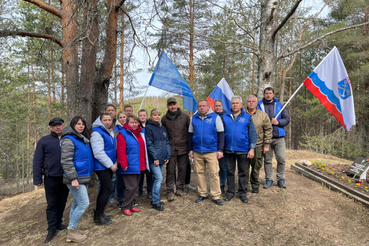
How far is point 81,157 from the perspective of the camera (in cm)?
307

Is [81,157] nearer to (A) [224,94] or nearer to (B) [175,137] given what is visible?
(B) [175,137]

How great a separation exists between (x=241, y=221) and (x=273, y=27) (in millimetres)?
4807

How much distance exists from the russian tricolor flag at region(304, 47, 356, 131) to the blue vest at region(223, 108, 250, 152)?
2051 millimetres

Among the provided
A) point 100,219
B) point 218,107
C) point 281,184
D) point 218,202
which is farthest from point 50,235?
point 281,184

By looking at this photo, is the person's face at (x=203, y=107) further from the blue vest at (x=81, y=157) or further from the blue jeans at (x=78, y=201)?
the blue jeans at (x=78, y=201)

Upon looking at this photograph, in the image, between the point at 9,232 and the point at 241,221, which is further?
the point at 9,232

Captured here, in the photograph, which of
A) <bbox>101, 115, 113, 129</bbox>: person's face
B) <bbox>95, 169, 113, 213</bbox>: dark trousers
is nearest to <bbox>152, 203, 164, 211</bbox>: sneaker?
<bbox>95, 169, 113, 213</bbox>: dark trousers

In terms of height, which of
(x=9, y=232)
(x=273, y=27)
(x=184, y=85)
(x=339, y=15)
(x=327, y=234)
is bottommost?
(x=9, y=232)

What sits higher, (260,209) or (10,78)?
(10,78)

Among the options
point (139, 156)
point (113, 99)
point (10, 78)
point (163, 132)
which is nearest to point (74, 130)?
point (139, 156)

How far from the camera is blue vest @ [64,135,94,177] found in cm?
304

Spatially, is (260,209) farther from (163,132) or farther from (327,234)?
(163,132)

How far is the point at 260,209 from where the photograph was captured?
384cm

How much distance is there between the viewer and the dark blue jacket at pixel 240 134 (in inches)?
157
